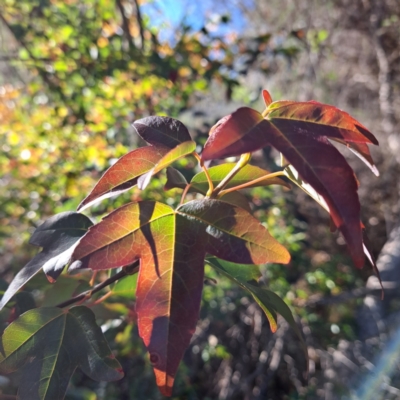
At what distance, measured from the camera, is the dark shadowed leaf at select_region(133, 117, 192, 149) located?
580mm

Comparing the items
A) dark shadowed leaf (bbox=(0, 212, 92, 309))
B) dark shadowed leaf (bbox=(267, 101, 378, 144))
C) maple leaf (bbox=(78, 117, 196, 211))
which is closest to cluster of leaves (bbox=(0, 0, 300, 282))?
dark shadowed leaf (bbox=(0, 212, 92, 309))

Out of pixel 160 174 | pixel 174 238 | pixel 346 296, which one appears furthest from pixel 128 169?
pixel 346 296

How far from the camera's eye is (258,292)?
621 mm

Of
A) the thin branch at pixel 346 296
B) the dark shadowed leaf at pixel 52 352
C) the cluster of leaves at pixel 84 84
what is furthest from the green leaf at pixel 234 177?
the thin branch at pixel 346 296

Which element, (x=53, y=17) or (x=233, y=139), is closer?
(x=233, y=139)

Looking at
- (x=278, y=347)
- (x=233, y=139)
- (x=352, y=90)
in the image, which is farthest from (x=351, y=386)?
(x=352, y=90)

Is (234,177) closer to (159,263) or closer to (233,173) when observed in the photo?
(233,173)

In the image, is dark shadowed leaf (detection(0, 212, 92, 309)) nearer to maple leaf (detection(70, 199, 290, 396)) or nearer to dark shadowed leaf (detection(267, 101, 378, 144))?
maple leaf (detection(70, 199, 290, 396))

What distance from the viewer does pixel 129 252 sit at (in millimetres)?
527

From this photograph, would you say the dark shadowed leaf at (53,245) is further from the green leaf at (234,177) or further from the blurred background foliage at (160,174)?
the blurred background foliage at (160,174)

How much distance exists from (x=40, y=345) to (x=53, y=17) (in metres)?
2.08

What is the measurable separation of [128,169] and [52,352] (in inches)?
12.0

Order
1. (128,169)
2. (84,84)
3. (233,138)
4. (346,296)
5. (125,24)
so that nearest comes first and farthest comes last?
(233,138)
(128,169)
(84,84)
(125,24)
(346,296)

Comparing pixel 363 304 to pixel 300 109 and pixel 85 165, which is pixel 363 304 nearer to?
pixel 85 165
